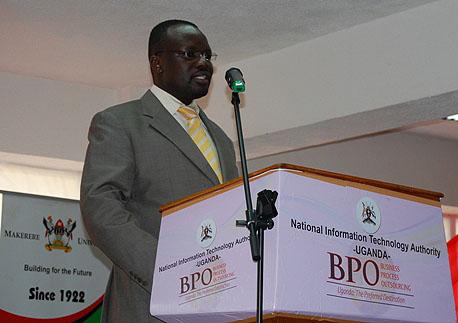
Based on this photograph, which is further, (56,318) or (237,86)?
(56,318)

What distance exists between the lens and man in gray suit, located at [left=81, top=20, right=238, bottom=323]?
2.27 m

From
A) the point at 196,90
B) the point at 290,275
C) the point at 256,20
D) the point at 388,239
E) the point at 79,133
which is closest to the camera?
the point at 290,275

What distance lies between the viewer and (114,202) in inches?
90.9

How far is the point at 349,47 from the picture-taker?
517 centimetres

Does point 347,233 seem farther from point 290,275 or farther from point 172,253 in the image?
point 172,253

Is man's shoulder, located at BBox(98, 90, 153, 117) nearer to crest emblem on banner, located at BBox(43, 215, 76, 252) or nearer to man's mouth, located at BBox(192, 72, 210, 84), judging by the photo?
man's mouth, located at BBox(192, 72, 210, 84)

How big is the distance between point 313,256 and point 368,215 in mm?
169

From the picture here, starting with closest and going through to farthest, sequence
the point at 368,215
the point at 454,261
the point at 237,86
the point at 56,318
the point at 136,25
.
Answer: the point at 368,215
the point at 237,86
the point at 136,25
the point at 56,318
the point at 454,261

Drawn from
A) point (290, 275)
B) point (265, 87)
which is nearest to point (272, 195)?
point (290, 275)

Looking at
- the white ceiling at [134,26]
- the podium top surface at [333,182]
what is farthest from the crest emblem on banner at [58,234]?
the podium top surface at [333,182]

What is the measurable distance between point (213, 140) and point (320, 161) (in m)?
4.63

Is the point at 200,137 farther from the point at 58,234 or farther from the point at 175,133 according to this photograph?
the point at 58,234

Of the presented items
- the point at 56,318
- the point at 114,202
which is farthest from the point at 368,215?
the point at 56,318

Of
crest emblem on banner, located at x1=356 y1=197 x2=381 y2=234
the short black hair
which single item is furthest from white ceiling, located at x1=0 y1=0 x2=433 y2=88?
crest emblem on banner, located at x1=356 y1=197 x2=381 y2=234
